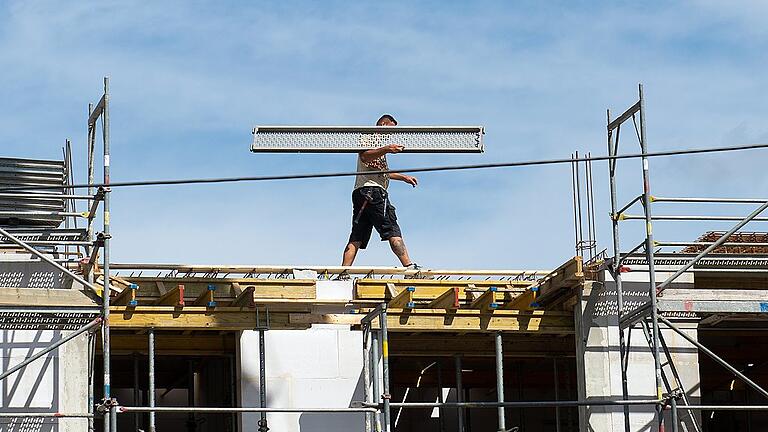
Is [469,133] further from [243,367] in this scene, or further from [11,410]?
[11,410]

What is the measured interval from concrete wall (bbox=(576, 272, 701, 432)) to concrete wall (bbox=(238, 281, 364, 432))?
9.50 feet

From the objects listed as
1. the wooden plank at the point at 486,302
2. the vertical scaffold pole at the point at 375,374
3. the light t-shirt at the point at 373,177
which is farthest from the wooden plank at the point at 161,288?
the wooden plank at the point at 486,302

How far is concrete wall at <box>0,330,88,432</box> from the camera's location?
17.2 metres

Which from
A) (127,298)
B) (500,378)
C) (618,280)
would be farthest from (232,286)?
(618,280)

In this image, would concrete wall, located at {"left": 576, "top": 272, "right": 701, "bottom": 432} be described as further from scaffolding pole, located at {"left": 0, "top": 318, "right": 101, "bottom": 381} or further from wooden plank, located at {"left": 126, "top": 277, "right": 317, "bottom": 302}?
scaffolding pole, located at {"left": 0, "top": 318, "right": 101, "bottom": 381}

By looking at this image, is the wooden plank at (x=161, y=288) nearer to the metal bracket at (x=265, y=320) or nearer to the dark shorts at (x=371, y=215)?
the metal bracket at (x=265, y=320)

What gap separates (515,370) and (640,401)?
22.0ft

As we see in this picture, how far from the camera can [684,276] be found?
Result: 19.4m

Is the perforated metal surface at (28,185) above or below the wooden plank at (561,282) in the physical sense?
above

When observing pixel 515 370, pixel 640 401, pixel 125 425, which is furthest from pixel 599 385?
pixel 125 425

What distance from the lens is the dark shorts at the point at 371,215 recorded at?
21.1 m

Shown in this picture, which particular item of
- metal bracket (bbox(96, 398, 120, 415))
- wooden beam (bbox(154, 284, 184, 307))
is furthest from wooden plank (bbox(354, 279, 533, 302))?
metal bracket (bbox(96, 398, 120, 415))

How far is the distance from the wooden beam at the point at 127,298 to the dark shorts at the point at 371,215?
4.09 metres

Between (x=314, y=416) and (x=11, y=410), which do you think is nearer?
(x=11, y=410)
